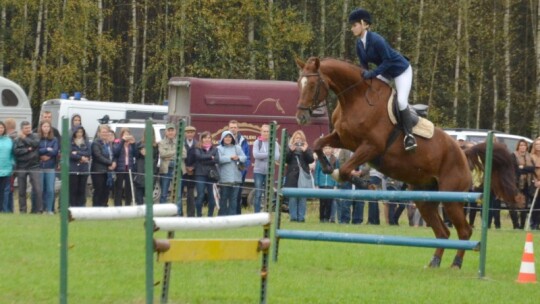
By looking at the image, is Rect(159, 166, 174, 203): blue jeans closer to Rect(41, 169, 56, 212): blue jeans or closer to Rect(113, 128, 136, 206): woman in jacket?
Rect(113, 128, 136, 206): woman in jacket

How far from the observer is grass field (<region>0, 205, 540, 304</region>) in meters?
9.75

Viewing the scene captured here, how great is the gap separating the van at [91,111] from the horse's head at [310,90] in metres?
16.5

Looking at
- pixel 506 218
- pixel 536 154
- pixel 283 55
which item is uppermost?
pixel 283 55

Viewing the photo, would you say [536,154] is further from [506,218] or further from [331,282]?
[331,282]

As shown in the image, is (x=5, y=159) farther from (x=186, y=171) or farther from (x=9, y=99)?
(x=9, y=99)

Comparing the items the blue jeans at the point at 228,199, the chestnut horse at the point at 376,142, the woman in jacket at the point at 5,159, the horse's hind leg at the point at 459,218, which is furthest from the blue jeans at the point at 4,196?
the horse's hind leg at the point at 459,218

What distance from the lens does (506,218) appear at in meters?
26.9

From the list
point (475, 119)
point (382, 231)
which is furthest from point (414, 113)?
point (475, 119)

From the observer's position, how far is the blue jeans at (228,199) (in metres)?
21.7

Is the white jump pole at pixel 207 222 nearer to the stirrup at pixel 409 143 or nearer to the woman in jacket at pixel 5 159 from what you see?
the stirrup at pixel 409 143

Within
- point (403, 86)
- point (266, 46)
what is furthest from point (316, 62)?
point (266, 46)

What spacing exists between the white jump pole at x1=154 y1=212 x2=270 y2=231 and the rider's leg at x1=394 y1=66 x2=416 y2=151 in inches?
200

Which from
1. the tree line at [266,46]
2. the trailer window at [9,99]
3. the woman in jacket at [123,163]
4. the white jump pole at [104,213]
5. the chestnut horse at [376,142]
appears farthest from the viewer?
the tree line at [266,46]

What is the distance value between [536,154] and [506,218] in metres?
5.06
